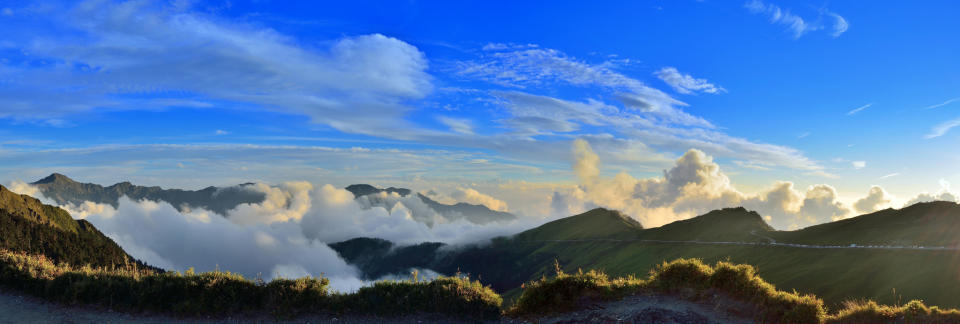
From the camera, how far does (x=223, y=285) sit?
1666cm

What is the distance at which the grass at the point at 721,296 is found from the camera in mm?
14461

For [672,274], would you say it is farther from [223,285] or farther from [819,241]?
[819,241]

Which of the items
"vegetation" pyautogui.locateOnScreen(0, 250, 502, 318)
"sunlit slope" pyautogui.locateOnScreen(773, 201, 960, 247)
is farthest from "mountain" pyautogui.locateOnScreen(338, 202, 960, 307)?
"vegetation" pyautogui.locateOnScreen(0, 250, 502, 318)

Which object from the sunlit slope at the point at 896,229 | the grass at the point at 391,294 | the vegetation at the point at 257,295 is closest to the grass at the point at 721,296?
the grass at the point at 391,294

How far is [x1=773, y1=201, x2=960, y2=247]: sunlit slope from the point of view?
84.4m

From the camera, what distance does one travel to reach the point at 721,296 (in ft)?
53.7

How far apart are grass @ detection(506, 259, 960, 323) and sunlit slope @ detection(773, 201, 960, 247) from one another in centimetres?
8951

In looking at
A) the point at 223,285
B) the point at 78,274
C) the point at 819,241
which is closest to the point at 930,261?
the point at 819,241

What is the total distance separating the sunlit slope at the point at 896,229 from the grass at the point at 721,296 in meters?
89.5

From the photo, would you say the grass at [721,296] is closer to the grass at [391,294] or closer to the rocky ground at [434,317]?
the grass at [391,294]

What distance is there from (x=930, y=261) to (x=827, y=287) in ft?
49.3

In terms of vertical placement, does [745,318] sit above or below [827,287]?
above

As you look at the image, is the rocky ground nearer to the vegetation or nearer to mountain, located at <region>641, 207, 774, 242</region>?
the vegetation

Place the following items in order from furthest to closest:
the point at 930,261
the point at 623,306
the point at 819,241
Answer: the point at 819,241, the point at 930,261, the point at 623,306
